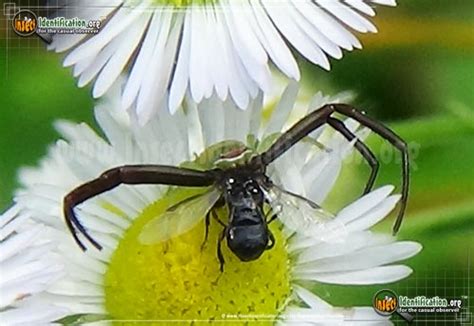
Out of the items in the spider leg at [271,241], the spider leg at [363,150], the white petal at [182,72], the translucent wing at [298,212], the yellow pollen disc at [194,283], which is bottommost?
the yellow pollen disc at [194,283]

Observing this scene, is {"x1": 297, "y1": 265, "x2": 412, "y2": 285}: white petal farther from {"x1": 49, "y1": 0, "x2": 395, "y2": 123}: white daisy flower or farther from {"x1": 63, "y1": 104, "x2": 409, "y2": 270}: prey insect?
{"x1": 49, "y1": 0, "x2": 395, "y2": 123}: white daisy flower

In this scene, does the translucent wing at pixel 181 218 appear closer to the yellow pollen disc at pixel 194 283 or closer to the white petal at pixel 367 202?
the yellow pollen disc at pixel 194 283

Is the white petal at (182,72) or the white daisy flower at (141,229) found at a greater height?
the white petal at (182,72)

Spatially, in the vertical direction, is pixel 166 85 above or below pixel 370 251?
above

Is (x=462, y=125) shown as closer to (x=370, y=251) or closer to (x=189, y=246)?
(x=370, y=251)

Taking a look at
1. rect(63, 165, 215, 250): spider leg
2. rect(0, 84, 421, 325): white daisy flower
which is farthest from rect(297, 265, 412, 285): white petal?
rect(63, 165, 215, 250): spider leg

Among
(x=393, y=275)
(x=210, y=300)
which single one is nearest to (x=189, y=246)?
(x=210, y=300)

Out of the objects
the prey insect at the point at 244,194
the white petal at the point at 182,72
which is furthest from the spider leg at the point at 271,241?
the white petal at the point at 182,72

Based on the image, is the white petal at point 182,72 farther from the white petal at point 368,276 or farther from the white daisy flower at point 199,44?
the white petal at point 368,276
